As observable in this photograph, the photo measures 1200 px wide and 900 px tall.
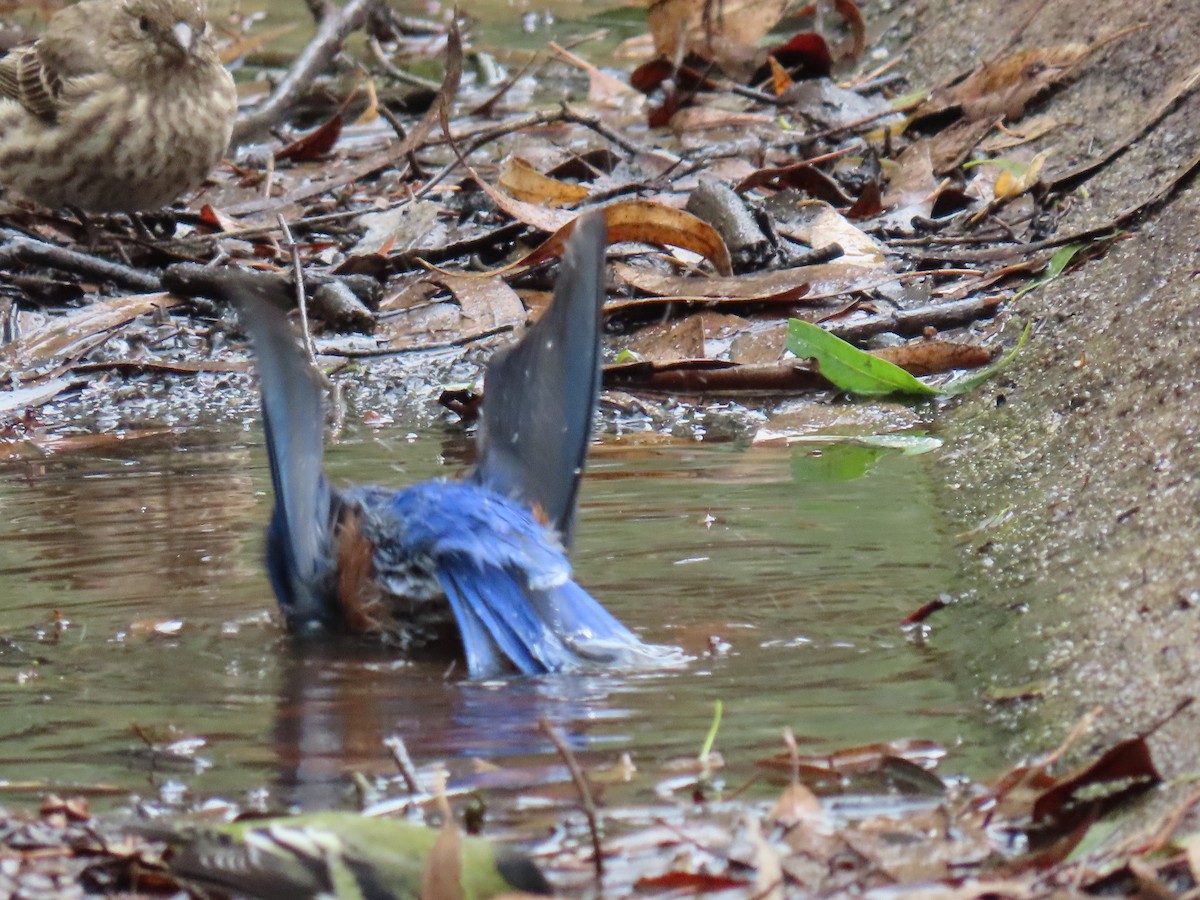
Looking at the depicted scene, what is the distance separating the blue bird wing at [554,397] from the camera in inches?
111

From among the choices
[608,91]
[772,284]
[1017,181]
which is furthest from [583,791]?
[608,91]

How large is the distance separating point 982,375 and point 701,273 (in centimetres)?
119

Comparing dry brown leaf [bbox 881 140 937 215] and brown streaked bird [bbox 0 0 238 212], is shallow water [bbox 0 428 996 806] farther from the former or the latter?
brown streaked bird [bbox 0 0 238 212]

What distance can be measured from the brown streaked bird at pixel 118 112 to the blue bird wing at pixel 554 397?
320 cm

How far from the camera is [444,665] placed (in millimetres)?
2637

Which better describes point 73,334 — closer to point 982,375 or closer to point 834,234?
point 834,234

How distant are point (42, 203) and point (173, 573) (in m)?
3.15

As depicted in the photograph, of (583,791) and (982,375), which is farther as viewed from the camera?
(982,375)

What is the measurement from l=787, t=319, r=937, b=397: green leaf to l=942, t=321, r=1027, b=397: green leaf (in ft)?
0.14

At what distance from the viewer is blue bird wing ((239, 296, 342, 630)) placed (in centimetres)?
267

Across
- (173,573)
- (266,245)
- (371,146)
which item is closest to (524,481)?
(173,573)

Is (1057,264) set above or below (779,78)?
below

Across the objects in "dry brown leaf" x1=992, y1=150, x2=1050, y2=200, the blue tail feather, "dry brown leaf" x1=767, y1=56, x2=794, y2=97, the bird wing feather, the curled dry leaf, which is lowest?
the blue tail feather

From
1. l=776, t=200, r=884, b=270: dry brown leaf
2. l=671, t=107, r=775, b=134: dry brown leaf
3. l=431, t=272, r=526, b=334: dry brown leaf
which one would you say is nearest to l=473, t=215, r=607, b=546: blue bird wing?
l=431, t=272, r=526, b=334: dry brown leaf
